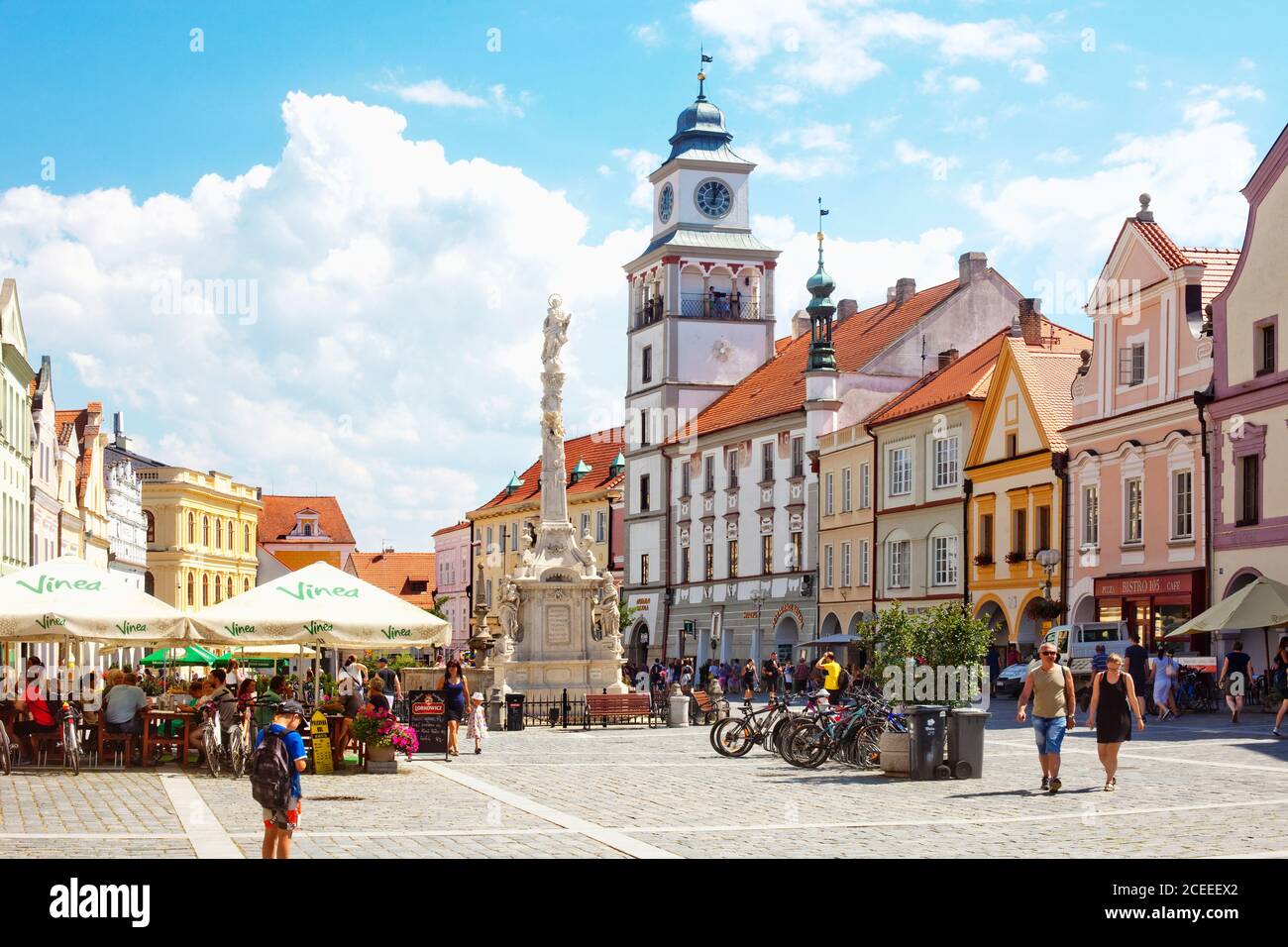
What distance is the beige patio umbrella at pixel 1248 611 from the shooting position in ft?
120

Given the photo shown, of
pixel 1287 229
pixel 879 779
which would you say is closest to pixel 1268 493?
pixel 1287 229

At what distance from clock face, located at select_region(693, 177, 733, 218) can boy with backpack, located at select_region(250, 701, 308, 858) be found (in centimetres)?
6988

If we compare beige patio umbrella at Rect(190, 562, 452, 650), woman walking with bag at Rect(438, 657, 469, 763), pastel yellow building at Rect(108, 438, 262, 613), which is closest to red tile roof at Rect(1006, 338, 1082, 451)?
woman walking with bag at Rect(438, 657, 469, 763)

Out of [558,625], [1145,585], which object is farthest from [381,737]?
[1145,585]

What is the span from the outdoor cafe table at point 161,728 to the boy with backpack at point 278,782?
12.4 m

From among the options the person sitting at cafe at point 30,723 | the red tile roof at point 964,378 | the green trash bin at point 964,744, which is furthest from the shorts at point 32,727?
the red tile roof at point 964,378

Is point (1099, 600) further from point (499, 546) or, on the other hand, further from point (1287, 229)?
point (499, 546)

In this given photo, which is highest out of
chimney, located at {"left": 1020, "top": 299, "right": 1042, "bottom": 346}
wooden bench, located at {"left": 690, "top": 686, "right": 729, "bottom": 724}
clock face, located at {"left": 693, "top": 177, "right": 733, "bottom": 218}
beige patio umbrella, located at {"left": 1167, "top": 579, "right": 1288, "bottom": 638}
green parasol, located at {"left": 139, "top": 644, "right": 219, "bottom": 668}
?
clock face, located at {"left": 693, "top": 177, "right": 733, "bottom": 218}

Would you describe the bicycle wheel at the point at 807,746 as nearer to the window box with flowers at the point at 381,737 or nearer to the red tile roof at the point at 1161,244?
the window box with flowers at the point at 381,737

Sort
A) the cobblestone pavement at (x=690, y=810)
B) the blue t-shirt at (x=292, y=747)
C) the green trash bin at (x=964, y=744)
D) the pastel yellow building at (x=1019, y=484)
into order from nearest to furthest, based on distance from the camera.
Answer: the blue t-shirt at (x=292, y=747), the cobblestone pavement at (x=690, y=810), the green trash bin at (x=964, y=744), the pastel yellow building at (x=1019, y=484)

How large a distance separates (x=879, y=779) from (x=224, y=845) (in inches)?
384

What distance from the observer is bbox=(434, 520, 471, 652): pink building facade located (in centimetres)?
11431

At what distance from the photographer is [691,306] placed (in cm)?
8081

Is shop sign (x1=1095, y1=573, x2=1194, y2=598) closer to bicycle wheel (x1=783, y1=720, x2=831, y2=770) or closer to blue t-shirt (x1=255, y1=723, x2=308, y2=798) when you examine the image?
bicycle wheel (x1=783, y1=720, x2=831, y2=770)
